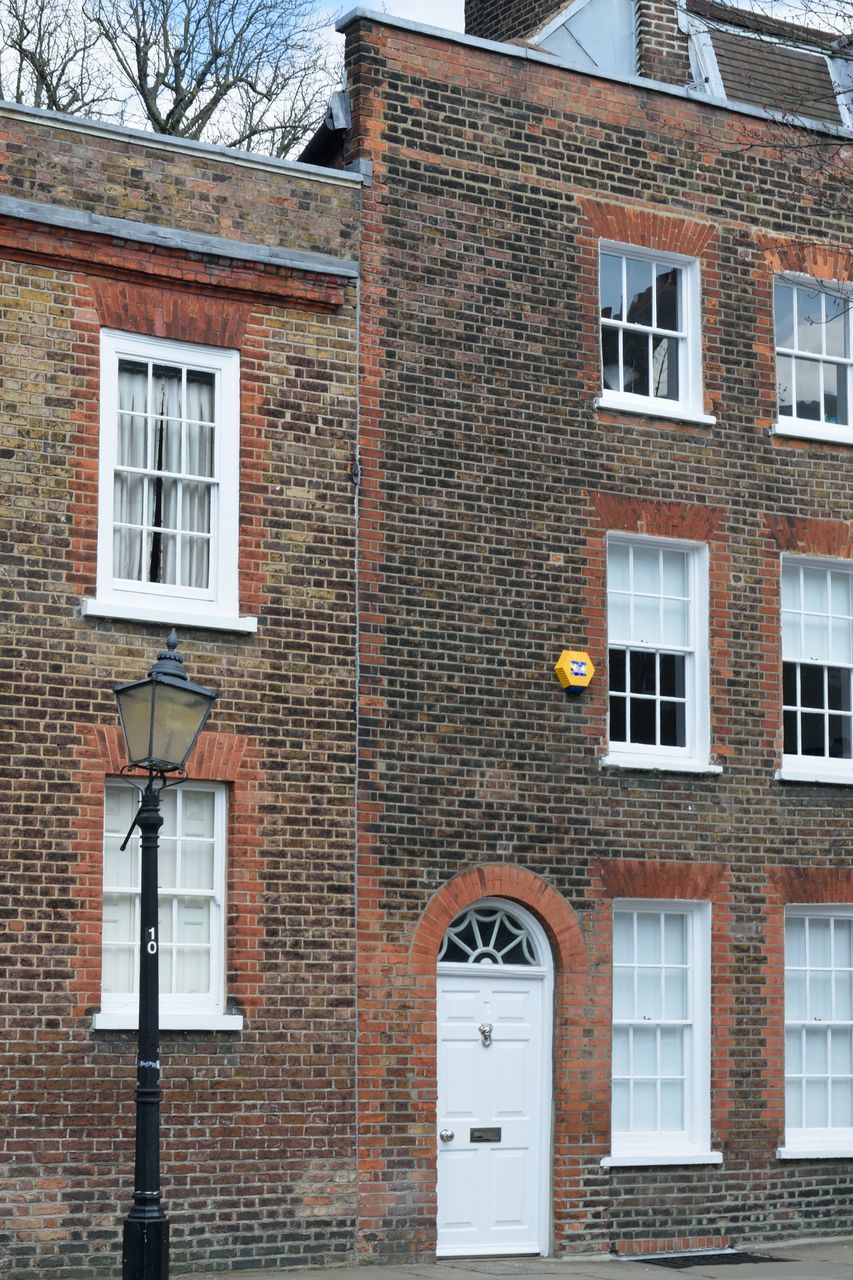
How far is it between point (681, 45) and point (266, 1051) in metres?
11.2

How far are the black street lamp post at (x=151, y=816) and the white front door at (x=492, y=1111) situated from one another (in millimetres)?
5309

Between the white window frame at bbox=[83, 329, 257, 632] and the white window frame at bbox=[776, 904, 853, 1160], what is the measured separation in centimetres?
619

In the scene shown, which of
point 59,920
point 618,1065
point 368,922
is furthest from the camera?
point 618,1065

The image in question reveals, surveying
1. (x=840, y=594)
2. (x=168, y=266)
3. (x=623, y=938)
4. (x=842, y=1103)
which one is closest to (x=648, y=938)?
(x=623, y=938)

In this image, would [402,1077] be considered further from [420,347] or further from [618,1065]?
[420,347]

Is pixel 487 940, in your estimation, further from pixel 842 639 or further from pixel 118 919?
pixel 842 639

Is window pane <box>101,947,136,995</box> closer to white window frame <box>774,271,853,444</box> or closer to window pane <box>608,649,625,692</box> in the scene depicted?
window pane <box>608,649,625,692</box>

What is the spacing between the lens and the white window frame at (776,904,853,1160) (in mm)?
19031

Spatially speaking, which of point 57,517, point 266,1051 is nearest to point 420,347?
point 57,517

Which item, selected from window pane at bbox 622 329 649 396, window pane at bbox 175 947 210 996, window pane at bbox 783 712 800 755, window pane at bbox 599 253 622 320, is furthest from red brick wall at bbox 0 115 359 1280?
window pane at bbox 783 712 800 755

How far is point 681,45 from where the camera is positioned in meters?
21.4

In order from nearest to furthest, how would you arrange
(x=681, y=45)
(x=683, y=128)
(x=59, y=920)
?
(x=59, y=920)
(x=683, y=128)
(x=681, y=45)

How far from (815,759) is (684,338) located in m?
4.07

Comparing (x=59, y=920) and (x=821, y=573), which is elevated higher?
(x=821, y=573)
